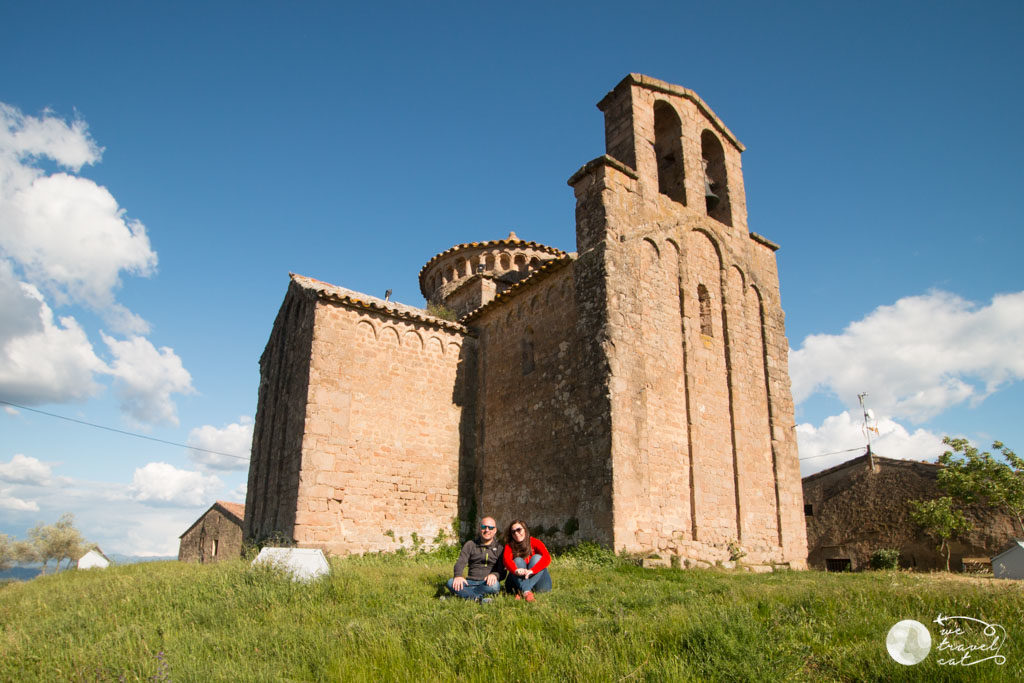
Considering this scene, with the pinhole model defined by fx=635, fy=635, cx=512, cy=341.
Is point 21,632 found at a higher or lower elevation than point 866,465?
lower

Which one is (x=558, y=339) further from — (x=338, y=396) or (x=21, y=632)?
(x=21, y=632)

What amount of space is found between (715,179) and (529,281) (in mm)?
5779

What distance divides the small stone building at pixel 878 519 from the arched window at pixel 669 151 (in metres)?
13.1

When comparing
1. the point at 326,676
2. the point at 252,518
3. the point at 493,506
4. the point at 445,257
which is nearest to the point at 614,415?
the point at 493,506

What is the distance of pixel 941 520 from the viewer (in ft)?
59.1

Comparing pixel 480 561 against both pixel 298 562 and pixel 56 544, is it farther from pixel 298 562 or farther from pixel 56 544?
pixel 56 544

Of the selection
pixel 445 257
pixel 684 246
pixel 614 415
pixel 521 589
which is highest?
pixel 445 257

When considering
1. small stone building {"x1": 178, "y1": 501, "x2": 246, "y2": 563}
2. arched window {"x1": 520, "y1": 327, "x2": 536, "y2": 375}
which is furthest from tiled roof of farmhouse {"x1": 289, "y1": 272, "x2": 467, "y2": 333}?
small stone building {"x1": 178, "y1": 501, "x2": 246, "y2": 563}

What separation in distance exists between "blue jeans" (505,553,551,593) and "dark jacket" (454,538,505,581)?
0.84 feet

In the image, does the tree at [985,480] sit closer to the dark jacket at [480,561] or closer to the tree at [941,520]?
the tree at [941,520]

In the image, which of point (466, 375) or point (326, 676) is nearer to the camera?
point (326, 676)

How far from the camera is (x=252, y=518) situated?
15859 millimetres

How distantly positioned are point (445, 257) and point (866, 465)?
16.3 metres

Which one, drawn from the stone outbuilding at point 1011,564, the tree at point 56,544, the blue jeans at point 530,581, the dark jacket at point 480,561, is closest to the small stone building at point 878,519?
the stone outbuilding at point 1011,564
